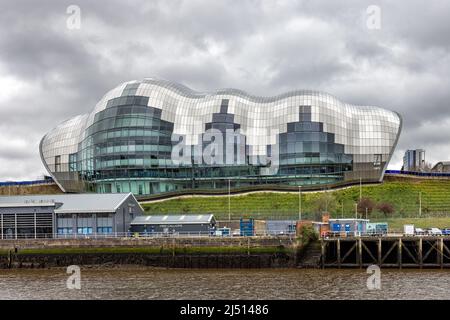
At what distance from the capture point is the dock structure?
60250mm

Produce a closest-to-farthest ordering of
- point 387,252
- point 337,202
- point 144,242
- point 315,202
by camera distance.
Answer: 1. point 387,252
2. point 144,242
3. point 315,202
4. point 337,202

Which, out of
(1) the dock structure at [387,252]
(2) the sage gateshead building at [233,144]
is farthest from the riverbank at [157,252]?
(2) the sage gateshead building at [233,144]

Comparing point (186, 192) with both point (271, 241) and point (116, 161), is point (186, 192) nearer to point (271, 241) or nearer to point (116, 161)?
point (116, 161)

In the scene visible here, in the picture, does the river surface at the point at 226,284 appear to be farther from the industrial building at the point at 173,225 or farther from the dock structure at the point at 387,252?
the industrial building at the point at 173,225

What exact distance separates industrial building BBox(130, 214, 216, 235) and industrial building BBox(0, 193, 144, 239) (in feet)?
7.04

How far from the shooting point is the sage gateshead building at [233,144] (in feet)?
355

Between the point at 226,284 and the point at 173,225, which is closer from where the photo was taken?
the point at 226,284

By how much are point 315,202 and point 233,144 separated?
21.8 metres

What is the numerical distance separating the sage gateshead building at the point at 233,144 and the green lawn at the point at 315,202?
410 centimetres

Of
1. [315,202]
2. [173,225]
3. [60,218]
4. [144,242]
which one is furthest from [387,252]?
[60,218]

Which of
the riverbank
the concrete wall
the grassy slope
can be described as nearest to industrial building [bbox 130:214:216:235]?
the concrete wall

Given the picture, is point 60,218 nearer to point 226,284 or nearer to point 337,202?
point 226,284

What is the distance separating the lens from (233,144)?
360 feet
